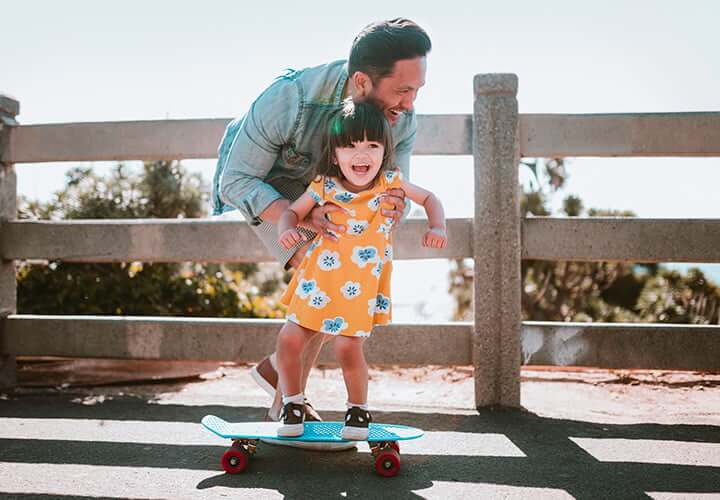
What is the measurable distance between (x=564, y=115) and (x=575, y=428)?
154cm

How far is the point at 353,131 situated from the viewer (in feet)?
7.88

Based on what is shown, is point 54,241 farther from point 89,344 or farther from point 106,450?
point 106,450

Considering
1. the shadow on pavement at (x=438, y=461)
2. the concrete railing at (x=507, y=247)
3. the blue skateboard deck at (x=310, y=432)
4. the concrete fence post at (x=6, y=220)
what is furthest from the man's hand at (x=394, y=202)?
the concrete fence post at (x=6, y=220)

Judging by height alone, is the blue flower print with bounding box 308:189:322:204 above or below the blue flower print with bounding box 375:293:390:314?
above

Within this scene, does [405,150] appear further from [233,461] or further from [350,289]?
[233,461]

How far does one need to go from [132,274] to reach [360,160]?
3.53 m

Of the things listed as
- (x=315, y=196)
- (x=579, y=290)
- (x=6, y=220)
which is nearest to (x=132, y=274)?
(x=6, y=220)

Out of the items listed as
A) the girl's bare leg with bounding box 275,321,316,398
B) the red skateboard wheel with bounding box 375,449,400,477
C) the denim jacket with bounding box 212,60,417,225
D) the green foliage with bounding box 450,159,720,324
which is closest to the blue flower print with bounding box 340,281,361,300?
the girl's bare leg with bounding box 275,321,316,398

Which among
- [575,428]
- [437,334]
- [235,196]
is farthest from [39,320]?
[575,428]

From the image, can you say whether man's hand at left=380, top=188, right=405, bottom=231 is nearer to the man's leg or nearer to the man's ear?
the man's ear

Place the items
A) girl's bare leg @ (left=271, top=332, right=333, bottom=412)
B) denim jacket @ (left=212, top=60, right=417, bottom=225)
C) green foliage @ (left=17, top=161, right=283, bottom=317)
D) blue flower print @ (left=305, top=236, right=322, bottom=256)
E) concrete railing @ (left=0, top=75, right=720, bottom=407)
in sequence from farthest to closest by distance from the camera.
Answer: green foliage @ (left=17, top=161, right=283, bottom=317)
concrete railing @ (left=0, top=75, right=720, bottom=407)
girl's bare leg @ (left=271, top=332, right=333, bottom=412)
denim jacket @ (left=212, top=60, right=417, bottom=225)
blue flower print @ (left=305, top=236, right=322, bottom=256)

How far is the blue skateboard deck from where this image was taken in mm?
2455

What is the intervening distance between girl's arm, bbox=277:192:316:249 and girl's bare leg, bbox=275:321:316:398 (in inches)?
12.2

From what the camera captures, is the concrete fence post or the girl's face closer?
the girl's face
